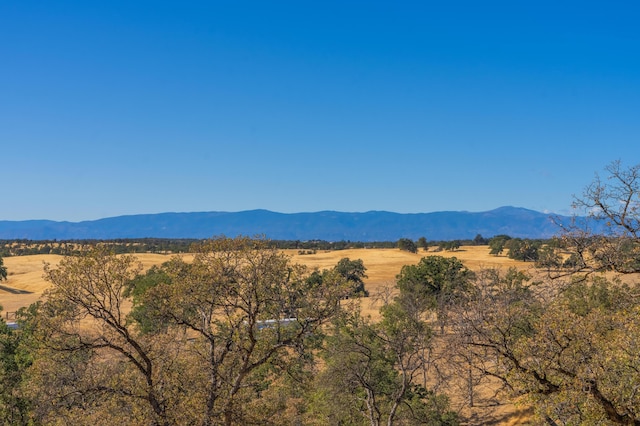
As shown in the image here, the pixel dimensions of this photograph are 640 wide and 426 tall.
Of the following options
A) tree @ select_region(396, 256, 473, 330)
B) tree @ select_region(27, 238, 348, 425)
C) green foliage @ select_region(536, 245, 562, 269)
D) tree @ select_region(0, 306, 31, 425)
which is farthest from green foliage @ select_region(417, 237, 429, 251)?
tree @ select_region(27, 238, 348, 425)

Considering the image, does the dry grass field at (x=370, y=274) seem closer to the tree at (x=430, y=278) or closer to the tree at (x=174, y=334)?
the tree at (x=430, y=278)

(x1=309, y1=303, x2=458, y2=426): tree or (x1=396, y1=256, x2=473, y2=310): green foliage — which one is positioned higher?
(x1=396, y1=256, x2=473, y2=310): green foliage

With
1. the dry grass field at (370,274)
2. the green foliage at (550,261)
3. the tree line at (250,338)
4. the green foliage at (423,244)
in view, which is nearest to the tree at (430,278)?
the dry grass field at (370,274)

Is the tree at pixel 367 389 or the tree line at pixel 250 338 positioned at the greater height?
the tree line at pixel 250 338

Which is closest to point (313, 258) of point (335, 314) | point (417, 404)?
point (417, 404)

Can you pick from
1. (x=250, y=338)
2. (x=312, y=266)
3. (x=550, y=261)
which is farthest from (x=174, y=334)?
(x=312, y=266)

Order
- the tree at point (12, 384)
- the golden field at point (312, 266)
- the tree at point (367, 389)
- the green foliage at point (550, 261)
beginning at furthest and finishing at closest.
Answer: the golden field at point (312, 266), the tree at point (367, 389), the tree at point (12, 384), the green foliage at point (550, 261)

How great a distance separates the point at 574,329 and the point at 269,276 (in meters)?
9.30

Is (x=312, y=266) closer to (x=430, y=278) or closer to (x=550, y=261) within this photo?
(x=430, y=278)

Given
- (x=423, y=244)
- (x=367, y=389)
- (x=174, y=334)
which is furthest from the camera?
(x=423, y=244)

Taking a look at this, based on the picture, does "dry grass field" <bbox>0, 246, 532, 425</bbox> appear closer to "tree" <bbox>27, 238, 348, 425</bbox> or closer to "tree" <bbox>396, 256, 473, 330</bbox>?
"tree" <bbox>396, 256, 473, 330</bbox>

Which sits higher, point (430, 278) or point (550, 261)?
point (550, 261)

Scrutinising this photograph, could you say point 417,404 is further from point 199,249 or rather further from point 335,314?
point 199,249

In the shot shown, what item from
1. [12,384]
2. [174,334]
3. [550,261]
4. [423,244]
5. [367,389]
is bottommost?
[12,384]
